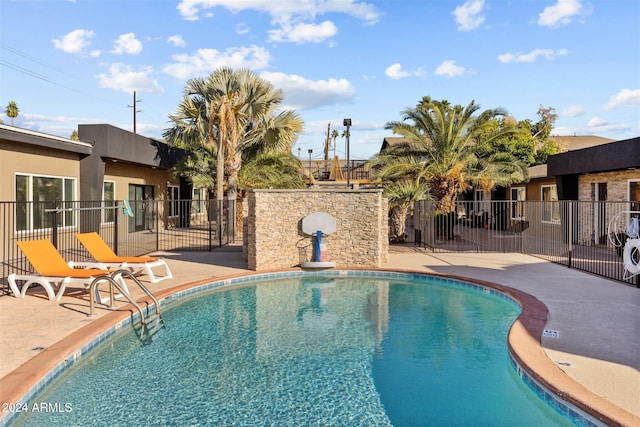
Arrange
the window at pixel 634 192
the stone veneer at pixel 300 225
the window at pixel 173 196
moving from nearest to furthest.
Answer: the stone veneer at pixel 300 225 < the window at pixel 634 192 < the window at pixel 173 196

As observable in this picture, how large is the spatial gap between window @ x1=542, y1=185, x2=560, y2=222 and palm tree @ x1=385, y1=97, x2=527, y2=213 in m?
2.64

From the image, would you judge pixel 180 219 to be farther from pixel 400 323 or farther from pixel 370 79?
pixel 400 323

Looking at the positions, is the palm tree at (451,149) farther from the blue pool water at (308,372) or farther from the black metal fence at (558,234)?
the blue pool water at (308,372)

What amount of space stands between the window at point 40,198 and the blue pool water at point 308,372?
307 inches

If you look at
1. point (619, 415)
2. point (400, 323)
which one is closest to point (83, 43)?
point (400, 323)

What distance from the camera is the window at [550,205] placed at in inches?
776

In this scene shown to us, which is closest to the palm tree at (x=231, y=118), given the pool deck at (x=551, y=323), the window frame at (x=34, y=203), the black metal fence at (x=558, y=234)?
the window frame at (x=34, y=203)

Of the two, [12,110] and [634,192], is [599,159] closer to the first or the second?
[634,192]

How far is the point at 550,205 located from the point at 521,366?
17.1m

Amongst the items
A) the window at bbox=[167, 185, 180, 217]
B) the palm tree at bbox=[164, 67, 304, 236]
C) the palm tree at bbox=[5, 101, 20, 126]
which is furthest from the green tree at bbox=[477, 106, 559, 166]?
the palm tree at bbox=[5, 101, 20, 126]

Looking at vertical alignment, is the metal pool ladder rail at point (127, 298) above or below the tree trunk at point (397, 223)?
below

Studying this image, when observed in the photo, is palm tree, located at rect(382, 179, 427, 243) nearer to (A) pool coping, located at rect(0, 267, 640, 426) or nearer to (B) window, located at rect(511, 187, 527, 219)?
(B) window, located at rect(511, 187, 527, 219)

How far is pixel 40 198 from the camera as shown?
1427 cm

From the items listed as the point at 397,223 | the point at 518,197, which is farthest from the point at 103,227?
the point at 518,197
